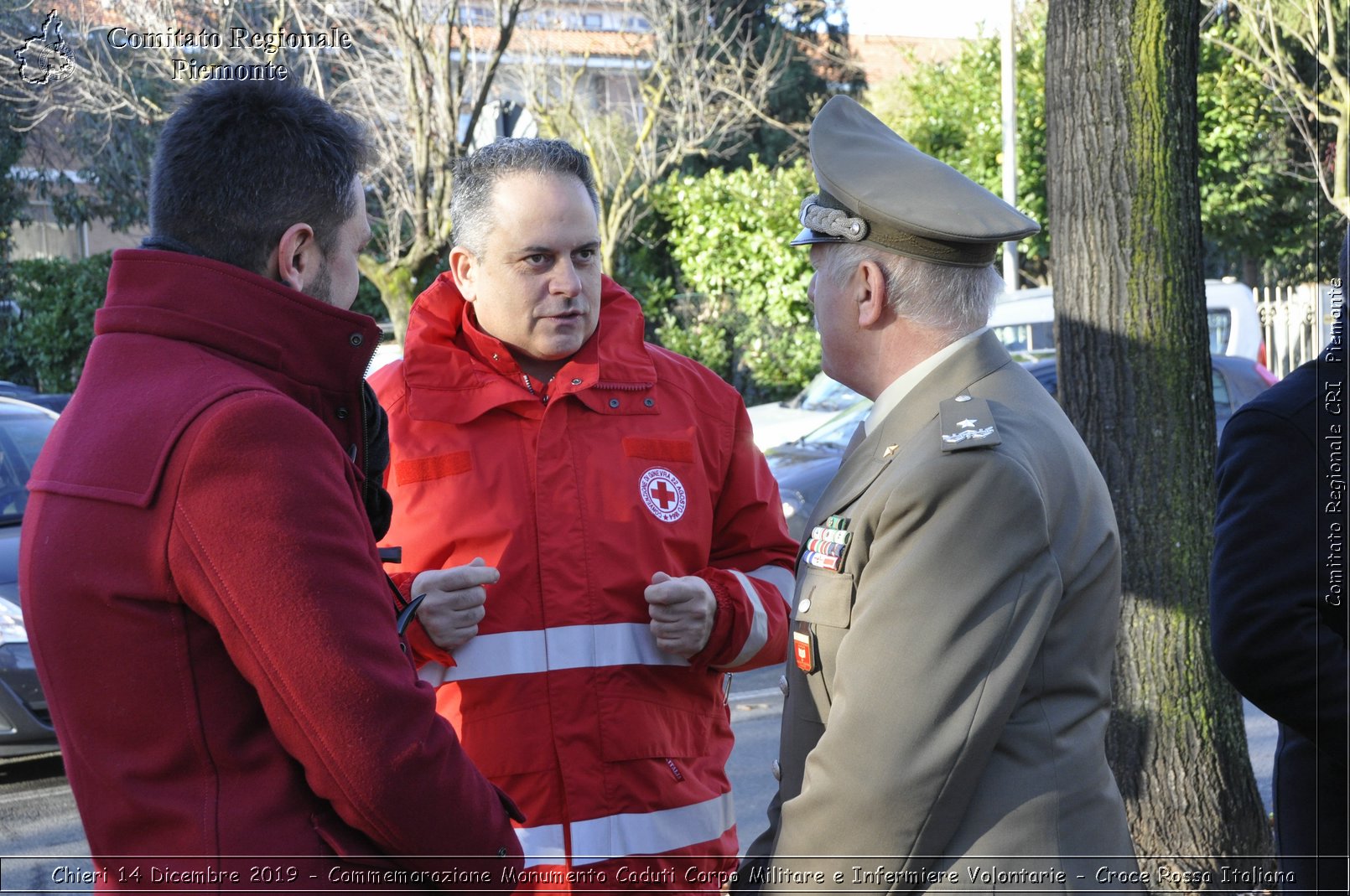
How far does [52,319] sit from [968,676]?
18648 mm

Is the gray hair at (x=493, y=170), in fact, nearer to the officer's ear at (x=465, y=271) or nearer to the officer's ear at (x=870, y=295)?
the officer's ear at (x=465, y=271)

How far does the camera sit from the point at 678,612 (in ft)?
8.04

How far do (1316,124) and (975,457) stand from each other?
833 mm

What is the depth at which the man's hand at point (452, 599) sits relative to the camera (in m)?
2.30

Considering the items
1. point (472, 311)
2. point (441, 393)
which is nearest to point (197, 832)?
point (441, 393)

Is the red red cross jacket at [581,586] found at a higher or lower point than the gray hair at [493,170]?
lower

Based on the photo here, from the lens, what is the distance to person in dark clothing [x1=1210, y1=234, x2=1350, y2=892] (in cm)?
228

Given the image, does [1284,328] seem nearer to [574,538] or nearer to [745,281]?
[745,281]

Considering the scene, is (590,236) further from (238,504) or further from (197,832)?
(197,832)

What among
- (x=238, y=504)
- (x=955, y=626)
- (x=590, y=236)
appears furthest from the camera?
(x=590, y=236)

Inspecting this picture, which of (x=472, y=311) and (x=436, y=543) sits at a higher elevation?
(x=472, y=311)

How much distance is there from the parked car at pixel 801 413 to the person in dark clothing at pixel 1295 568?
7.70 metres

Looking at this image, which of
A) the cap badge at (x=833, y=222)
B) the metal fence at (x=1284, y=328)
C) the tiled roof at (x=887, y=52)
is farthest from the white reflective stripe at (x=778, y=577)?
the tiled roof at (x=887, y=52)

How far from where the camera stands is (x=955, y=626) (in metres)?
1.72
